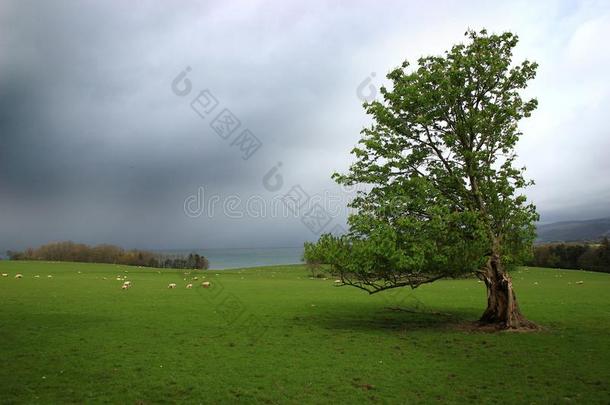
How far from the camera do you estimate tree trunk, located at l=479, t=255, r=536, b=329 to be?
1962 cm

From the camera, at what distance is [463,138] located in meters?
21.0

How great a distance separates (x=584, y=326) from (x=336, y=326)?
12342 millimetres

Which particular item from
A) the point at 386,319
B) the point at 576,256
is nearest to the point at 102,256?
the point at 386,319

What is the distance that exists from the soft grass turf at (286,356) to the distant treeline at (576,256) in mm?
77946

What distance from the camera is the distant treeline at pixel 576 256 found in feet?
294

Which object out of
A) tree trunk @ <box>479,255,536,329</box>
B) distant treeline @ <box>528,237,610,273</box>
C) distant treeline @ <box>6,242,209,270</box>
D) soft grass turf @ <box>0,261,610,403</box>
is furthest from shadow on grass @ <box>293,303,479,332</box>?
distant treeline @ <box>6,242,209,270</box>

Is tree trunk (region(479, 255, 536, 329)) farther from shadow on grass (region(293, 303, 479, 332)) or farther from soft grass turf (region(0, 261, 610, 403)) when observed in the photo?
shadow on grass (region(293, 303, 479, 332))

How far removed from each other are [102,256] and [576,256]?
403 feet

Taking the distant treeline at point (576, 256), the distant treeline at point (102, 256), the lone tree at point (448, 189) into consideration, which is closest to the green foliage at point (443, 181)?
the lone tree at point (448, 189)

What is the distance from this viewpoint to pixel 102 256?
384 feet

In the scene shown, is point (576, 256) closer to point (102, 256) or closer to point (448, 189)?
point (448, 189)

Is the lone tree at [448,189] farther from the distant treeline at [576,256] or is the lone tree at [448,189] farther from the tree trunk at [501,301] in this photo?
the distant treeline at [576,256]

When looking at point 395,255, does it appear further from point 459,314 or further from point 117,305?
point 117,305

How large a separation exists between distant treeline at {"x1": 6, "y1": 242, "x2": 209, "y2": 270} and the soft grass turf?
313 feet
